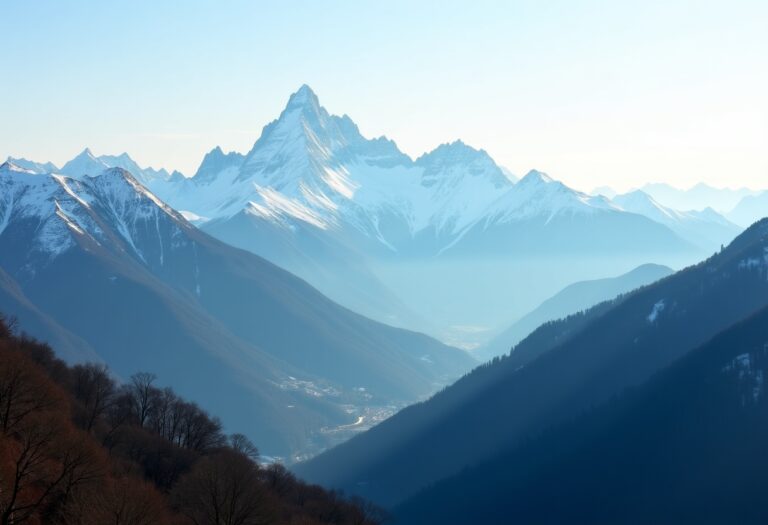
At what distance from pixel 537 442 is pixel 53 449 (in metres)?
146

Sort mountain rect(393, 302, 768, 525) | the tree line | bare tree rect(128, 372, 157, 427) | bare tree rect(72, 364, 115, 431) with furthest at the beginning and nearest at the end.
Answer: mountain rect(393, 302, 768, 525)
bare tree rect(128, 372, 157, 427)
bare tree rect(72, 364, 115, 431)
the tree line

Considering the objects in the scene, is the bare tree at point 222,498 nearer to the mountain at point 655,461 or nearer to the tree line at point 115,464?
the tree line at point 115,464

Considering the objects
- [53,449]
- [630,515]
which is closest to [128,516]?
[53,449]

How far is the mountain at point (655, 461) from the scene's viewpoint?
15000 cm

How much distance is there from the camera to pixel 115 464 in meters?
70.7

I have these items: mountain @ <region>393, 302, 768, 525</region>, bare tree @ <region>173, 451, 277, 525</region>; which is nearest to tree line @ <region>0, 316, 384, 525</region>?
bare tree @ <region>173, 451, 277, 525</region>

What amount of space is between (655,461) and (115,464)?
110962 millimetres

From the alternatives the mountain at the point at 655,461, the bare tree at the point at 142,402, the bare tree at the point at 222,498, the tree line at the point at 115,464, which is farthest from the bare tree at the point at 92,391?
the mountain at the point at 655,461

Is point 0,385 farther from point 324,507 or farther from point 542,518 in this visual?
point 542,518

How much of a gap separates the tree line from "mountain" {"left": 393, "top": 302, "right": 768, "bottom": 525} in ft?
216

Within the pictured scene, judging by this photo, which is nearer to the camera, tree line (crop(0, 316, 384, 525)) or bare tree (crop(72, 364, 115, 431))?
tree line (crop(0, 316, 384, 525))

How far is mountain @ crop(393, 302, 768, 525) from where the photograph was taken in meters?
150

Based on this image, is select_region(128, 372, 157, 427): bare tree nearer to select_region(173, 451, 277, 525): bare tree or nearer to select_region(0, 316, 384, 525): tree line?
select_region(0, 316, 384, 525): tree line

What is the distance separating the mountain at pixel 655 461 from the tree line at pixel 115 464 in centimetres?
6591
